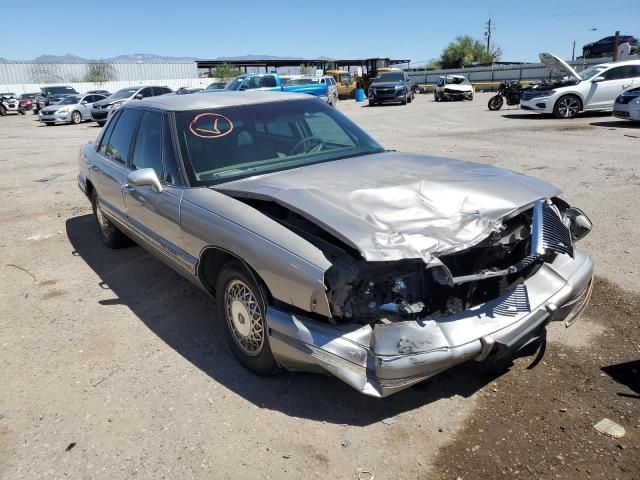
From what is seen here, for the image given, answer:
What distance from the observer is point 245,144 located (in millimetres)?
3938

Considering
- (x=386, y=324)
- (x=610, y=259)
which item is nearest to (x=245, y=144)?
(x=386, y=324)

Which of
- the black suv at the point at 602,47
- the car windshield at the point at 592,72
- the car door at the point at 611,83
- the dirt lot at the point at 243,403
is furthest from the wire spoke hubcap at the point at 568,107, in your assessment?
the black suv at the point at 602,47

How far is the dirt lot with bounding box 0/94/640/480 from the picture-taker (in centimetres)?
256

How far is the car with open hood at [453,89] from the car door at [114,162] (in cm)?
2657

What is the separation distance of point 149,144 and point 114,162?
937mm

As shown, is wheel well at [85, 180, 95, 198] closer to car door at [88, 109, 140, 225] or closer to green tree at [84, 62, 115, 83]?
car door at [88, 109, 140, 225]

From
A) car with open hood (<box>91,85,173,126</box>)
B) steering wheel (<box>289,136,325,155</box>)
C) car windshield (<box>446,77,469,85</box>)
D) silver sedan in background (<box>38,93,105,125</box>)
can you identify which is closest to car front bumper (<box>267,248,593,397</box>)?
steering wheel (<box>289,136,325,155</box>)

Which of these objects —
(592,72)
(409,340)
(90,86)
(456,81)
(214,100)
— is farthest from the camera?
(90,86)

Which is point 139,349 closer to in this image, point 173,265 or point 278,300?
point 173,265

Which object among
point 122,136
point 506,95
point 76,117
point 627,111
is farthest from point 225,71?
point 122,136

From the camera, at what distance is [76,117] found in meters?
25.0

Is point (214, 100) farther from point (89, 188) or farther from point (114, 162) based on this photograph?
point (89, 188)

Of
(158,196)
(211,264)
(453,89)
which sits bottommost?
(211,264)

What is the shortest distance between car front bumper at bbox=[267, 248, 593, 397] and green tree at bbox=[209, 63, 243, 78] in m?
65.0
